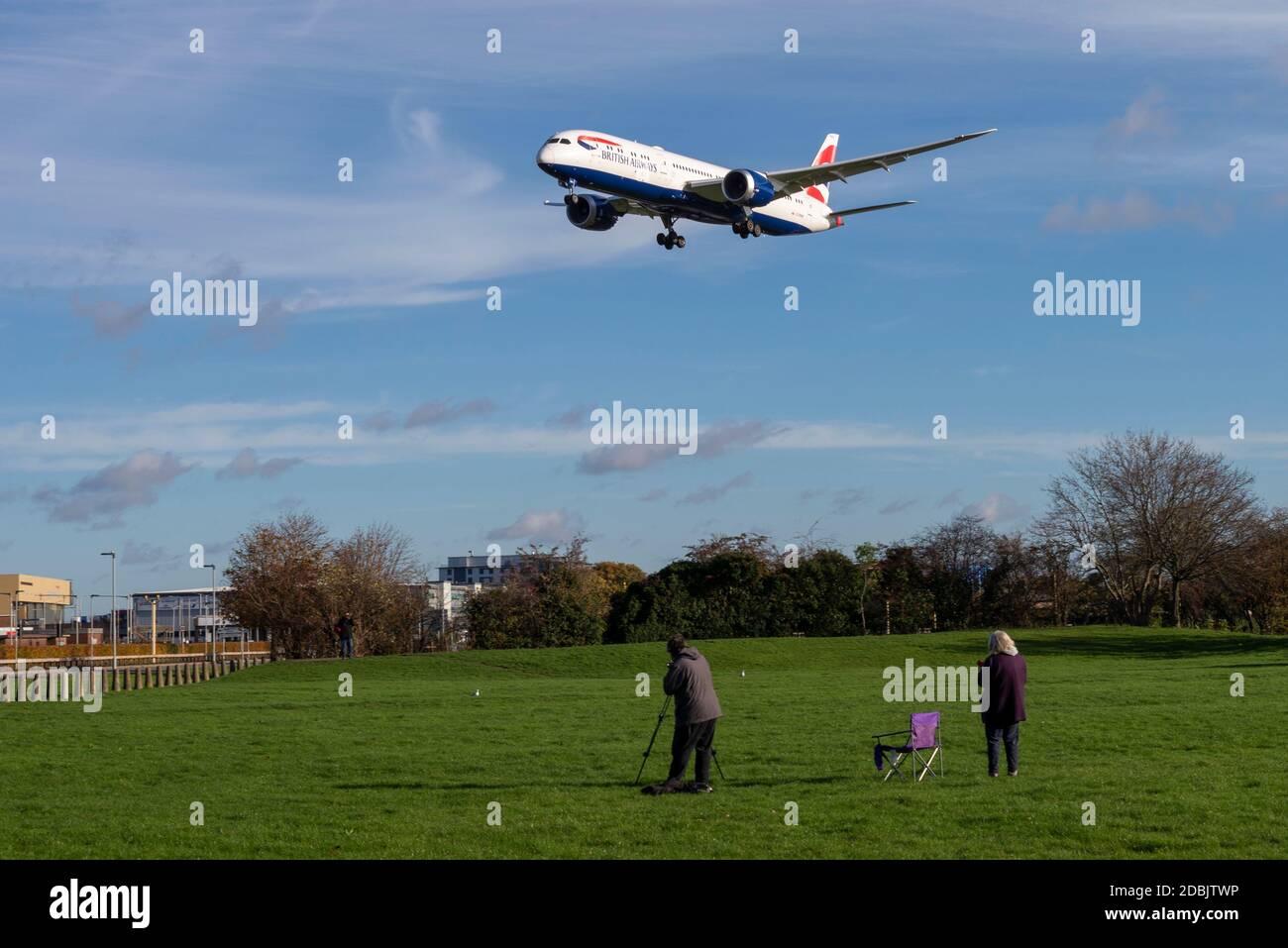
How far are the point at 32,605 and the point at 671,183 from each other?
111m

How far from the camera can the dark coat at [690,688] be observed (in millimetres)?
18703

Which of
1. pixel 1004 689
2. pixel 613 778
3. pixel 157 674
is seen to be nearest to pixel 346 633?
pixel 157 674

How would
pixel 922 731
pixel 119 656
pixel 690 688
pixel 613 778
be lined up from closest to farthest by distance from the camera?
pixel 690 688 → pixel 922 731 → pixel 613 778 → pixel 119 656

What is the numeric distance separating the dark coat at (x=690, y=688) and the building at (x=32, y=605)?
90614mm

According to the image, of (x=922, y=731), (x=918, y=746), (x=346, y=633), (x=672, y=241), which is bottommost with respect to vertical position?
(x=918, y=746)

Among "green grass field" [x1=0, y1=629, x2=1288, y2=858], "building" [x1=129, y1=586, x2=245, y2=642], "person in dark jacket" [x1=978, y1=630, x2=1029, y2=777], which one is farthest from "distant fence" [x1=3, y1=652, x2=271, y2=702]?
"building" [x1=129, y1=586, x2=245, y2=642]

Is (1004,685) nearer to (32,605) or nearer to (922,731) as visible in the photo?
(922,731)

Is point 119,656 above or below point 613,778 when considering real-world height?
below

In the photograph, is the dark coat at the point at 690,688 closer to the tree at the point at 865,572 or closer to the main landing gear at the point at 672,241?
the main landing gear at the point at 672,241

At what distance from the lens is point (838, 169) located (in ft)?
160

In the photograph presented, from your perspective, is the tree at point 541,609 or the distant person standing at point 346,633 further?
the tree at point 541,609
